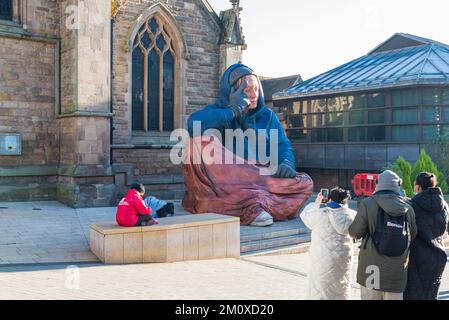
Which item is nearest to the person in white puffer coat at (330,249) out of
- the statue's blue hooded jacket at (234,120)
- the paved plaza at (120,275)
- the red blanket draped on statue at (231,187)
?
the paved plaza at (120,275)

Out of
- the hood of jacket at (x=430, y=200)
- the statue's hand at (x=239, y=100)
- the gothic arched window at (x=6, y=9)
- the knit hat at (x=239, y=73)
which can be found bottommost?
the hood of jacket at (x=430, y=200)

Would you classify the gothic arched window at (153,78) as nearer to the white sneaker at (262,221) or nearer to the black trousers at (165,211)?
the black trousers at (165,211)

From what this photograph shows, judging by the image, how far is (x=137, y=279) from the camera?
708cm

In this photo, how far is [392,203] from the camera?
468 centimetres

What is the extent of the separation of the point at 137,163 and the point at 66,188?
3.14 metres

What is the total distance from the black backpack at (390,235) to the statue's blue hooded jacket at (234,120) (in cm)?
759

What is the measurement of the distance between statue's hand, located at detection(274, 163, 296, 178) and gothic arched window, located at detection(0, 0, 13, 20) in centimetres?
946

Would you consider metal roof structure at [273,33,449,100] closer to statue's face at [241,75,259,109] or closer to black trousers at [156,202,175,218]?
statue's face at [241,75,259,109]

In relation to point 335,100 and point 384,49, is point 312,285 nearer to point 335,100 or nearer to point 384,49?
point 335,100

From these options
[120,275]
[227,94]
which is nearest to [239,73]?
[227,94]

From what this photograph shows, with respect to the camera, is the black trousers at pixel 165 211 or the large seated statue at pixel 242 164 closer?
the large seated statue at pixel 242 164

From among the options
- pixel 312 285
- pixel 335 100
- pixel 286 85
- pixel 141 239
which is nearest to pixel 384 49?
pixel 335 100

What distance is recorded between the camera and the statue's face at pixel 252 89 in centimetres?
1252

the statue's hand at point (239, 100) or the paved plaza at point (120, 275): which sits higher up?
the statue's hand at point (239, 100)
